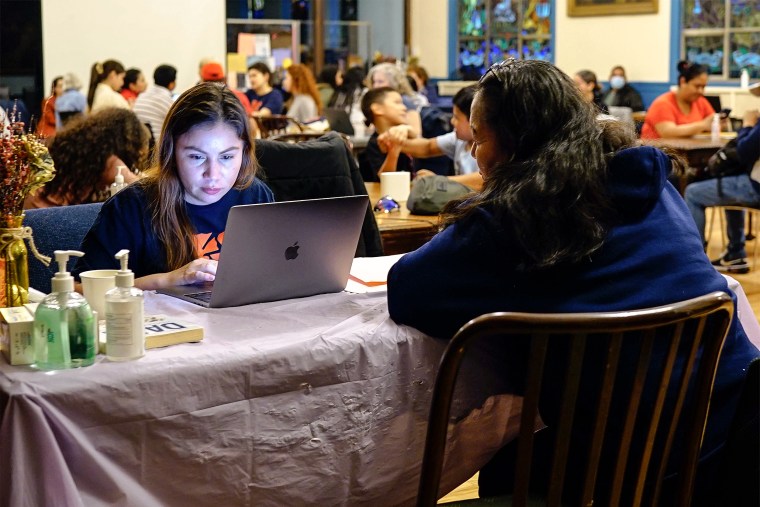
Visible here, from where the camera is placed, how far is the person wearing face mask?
1142 centimetres

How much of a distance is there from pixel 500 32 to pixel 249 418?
1234 centimetres

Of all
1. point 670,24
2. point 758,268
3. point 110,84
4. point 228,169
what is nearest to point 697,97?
point 758,268

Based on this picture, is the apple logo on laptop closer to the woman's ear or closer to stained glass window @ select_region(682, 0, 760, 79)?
the woman's ear

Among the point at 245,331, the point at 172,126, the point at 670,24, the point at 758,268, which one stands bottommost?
the point at 758,268

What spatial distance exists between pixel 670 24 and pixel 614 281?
34.0 feet

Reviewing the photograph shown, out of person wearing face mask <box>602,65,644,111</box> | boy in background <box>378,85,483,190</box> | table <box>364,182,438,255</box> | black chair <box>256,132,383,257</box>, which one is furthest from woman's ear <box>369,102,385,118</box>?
person wearing face mask <box>602,65,644,111</box>

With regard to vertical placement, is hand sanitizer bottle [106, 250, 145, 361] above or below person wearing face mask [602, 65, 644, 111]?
below

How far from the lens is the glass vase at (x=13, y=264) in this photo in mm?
1800

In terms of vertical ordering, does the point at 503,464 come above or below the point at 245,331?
below

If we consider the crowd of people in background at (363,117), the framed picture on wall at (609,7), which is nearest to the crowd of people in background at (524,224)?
the crowd of people in background at (363,117)

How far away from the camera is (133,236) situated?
2.37 meters

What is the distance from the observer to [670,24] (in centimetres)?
1138

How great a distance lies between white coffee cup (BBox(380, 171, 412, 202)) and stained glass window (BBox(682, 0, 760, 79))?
7.80m

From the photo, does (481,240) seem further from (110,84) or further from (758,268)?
(110,84)
